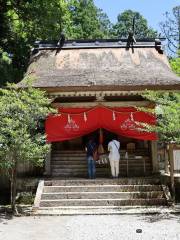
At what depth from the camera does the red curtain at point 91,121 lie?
16.8m

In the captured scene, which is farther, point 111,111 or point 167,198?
point 111,111

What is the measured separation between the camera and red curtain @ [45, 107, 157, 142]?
16.8 meters

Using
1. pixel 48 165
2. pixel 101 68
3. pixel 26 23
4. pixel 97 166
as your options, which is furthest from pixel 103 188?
pixel 26 23

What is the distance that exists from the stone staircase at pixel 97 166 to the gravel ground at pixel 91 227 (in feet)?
17.0

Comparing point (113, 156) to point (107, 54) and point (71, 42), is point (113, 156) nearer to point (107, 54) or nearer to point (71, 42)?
point (107, 54)

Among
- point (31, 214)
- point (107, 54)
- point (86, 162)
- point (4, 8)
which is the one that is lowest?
point (31, 214)

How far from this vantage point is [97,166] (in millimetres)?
17406

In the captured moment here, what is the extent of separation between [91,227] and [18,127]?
4.12 m

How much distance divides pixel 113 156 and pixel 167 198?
9.41 feet

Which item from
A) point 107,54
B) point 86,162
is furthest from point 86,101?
point 107,54

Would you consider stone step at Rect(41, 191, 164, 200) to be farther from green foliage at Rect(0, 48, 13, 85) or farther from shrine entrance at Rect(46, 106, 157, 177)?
green foliage at Rect(0, 48, 13, 85)

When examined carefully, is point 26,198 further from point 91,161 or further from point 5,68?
point 5,68

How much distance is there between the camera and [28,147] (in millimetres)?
12578

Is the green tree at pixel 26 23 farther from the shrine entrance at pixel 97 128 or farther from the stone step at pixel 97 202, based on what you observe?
the stone step at pixel 97 202
